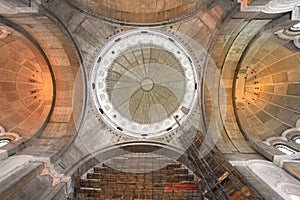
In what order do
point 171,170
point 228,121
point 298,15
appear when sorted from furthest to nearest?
point 228,121
point 171,170
point 298,15

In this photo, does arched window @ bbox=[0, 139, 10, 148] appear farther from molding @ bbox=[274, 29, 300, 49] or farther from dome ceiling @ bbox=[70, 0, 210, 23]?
molding @ bbox=[274, 29, 300, 49]

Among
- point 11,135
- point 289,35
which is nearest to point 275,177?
point 289,35

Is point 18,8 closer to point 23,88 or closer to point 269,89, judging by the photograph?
Answer: point 23,88

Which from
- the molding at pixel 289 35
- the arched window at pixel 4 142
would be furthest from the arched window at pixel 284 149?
the arched window at pixel 4 142

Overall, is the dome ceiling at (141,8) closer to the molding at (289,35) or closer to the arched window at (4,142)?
the molding at (289,35)

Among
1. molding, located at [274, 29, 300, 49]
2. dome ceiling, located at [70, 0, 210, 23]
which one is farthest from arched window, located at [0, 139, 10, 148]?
molding, located at [274, 29, 300, 49]

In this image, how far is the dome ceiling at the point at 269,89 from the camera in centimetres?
1479

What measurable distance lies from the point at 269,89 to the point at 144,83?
25.4ft

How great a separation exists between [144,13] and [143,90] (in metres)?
4.83

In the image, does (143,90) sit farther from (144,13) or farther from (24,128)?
(24,128)

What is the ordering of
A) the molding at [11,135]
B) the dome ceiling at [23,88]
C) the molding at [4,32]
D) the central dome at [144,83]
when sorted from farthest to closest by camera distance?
the dome ceiling at [23,88] → the central dome at [144,83] → the molding at [11,135] → the molding at [4,32]

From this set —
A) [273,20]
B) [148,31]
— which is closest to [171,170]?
[148,31]

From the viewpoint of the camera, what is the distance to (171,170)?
13.3 metres

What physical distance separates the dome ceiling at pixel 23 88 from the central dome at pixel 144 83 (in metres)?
3.37
